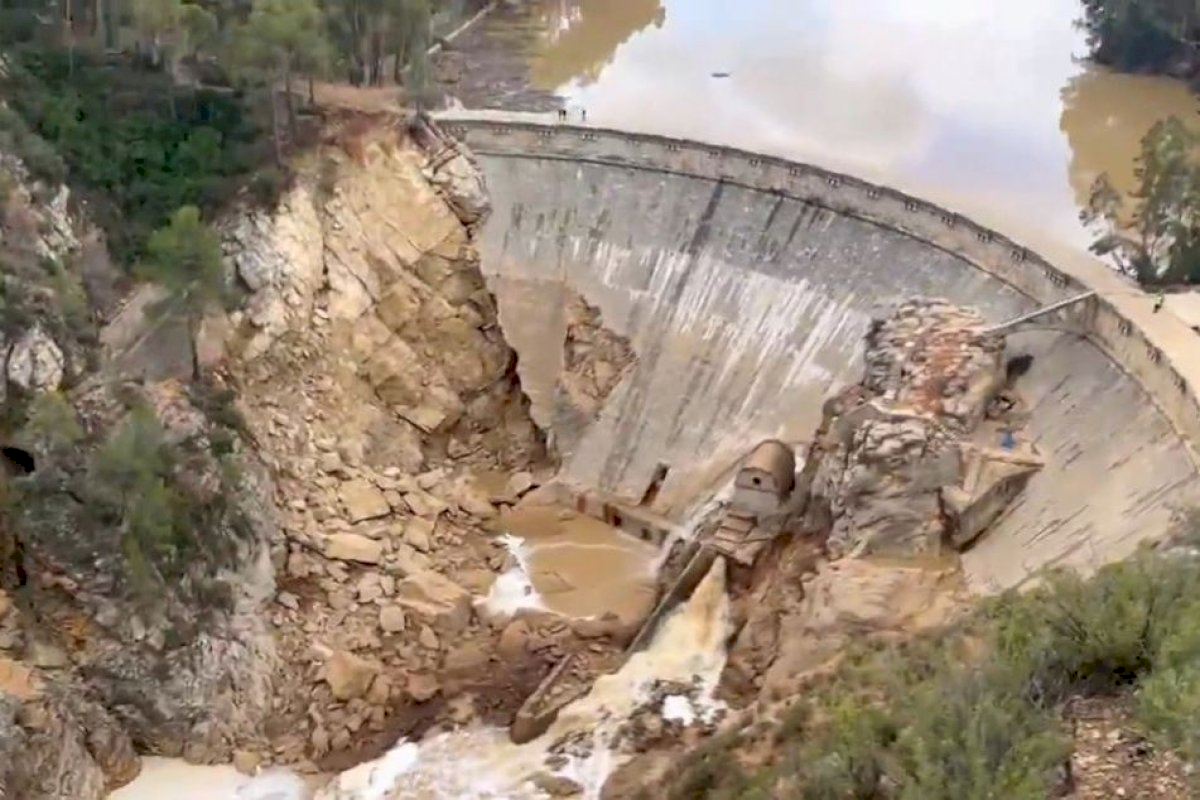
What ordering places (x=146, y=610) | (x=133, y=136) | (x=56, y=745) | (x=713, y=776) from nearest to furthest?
(x=713, y=776) < (x=56, y=745) < (x=146, y=610) < (x=133, y=136)

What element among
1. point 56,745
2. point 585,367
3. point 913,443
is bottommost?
point 56,745

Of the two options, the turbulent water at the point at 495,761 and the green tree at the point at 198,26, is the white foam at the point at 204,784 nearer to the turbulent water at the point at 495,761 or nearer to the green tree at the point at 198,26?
the turbulent water at the point at 495,761

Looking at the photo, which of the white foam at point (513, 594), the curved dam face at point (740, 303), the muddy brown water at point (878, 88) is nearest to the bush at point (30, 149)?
the curved dam face at point (740, 303)

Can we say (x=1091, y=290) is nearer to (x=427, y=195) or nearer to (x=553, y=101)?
(x=427, y=195)

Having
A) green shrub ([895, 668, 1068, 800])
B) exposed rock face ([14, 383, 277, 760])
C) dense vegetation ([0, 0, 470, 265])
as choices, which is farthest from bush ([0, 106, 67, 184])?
green shrub ([895, 668, 1068, 800])

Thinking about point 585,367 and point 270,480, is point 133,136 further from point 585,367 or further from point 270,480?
point 585,367

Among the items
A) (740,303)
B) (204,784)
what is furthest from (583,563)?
(204,784)

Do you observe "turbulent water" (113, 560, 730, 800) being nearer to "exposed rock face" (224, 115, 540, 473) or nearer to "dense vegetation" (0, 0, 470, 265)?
"exposed rock face" (224, 115, 540, 473)
